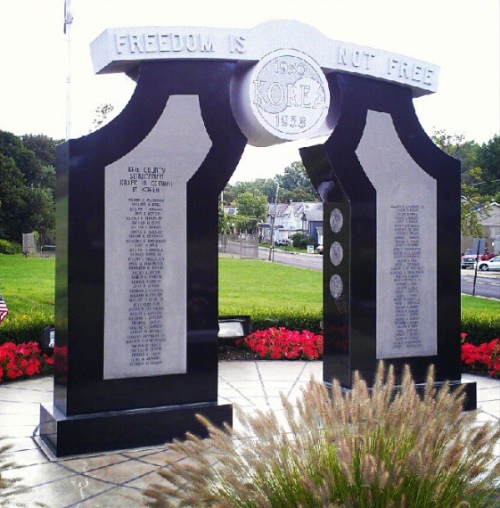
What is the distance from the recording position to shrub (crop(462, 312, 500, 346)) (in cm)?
992

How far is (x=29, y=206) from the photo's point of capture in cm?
2748

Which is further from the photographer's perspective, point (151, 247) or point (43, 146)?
point (43, 146)

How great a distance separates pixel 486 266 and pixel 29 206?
2725cm

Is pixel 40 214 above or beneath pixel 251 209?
beneath

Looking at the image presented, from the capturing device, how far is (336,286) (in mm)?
7039

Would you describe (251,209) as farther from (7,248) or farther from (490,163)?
(7,248)

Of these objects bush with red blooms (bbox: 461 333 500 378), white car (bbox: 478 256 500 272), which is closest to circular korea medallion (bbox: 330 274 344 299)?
bush with red blooms (bbox: 461 333 500 378)

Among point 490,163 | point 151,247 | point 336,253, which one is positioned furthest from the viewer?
point 490,163

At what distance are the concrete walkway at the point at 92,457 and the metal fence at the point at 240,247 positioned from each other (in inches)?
1190

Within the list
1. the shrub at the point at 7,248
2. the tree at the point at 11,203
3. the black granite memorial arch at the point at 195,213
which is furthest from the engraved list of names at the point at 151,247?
the tree at the point at 11,203

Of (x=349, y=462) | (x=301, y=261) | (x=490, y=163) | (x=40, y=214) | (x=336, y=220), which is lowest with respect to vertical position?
(x=301, y=261)

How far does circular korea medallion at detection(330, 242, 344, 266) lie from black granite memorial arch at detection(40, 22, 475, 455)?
0.02m

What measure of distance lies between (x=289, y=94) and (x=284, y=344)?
4224 millimetres

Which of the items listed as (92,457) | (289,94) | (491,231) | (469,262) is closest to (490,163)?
(491,231)
